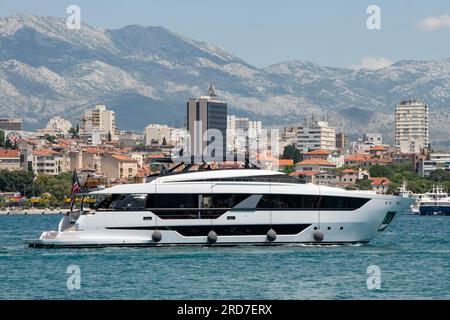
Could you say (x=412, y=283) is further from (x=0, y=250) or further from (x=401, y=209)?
(x=0, y=250)

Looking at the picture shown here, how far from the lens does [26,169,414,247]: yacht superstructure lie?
39.6 m

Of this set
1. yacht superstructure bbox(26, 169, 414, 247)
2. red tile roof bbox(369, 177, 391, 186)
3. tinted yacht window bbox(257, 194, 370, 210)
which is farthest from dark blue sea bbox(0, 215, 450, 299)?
red tile roof bbox(369, 177, 391, 186)

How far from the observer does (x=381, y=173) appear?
655 ft

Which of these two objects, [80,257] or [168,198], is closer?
[80,257]

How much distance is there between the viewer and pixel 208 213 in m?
39.8

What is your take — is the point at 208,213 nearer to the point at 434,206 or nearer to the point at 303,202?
the point at 303,202

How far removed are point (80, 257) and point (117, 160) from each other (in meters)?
155

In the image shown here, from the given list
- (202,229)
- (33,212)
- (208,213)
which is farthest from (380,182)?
(208,213)

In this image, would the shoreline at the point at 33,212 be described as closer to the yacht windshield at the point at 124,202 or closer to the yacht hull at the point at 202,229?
the yacht windshield at the point at 124,202

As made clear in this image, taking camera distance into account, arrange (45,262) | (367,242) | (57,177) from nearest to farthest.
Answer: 1. (45,262)
2. (367,242)
3. (57,177)

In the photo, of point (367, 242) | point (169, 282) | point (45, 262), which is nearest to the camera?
point (169, 282)

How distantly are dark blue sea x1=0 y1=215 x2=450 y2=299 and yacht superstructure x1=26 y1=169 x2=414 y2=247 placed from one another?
1.75ft
